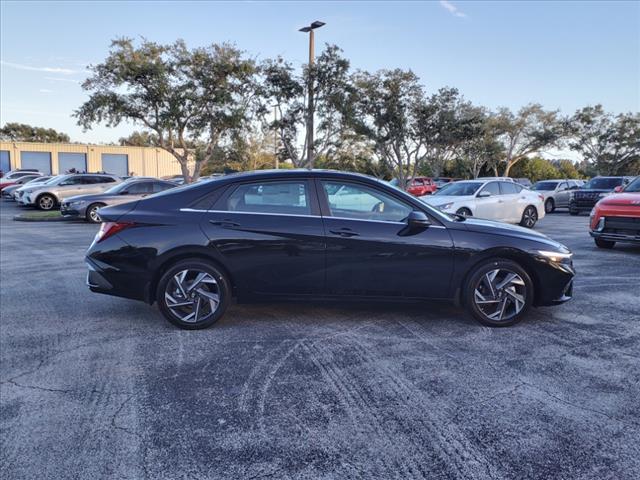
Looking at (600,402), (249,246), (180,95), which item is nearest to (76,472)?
(249,246)

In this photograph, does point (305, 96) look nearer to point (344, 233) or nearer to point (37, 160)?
point (344, 233)

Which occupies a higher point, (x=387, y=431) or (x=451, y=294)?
(x=451, y=294)

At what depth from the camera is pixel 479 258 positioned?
189 inches

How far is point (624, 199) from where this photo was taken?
9086mm

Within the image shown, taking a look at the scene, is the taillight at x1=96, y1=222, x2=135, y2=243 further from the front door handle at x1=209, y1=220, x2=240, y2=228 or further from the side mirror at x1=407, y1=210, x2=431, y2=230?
the side mirror at x1=407, y1=210, x2=431, y2=230

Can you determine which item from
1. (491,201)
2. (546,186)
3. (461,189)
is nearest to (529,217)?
(491,201)

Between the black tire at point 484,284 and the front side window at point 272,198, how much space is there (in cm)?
173

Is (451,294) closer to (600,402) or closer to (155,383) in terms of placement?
(600,402)

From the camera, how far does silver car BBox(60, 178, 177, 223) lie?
16078 millimetres

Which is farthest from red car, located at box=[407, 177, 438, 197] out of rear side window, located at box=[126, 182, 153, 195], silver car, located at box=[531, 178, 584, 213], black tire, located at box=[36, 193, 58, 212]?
black tire, located at box=[36, 193, 58, 212]

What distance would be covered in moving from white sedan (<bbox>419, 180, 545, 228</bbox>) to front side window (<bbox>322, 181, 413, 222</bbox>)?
27.9 feet

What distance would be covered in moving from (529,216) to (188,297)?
12.9m

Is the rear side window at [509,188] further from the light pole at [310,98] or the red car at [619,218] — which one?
the light pole at [310,98]

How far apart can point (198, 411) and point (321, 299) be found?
73.5 inches
